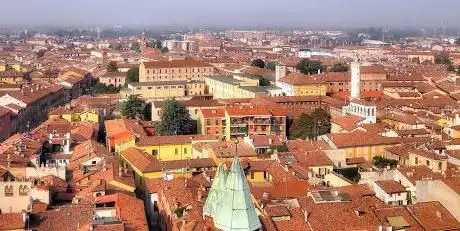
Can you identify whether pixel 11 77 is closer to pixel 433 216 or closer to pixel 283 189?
pixel 283 189

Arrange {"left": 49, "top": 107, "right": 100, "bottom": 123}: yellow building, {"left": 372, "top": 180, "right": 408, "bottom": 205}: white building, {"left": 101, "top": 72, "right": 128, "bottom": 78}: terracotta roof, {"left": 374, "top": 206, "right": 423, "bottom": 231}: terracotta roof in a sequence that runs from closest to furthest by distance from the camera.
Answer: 1. {"left": 374, "top": 206, "right": 423, "bottom": 231}: terracotta roof
2. {"left": 372, "top": 180, "right": 408, "bottom": 205}: white building
3. {"left": 49, "top": 107, "right": 100, "bottom": 123}: yellow building
4. {"left": 101, "top": 72, "right": 128, "bottom": 78}: terracotta roof

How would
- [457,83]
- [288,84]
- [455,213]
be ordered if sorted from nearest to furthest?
[455,213], [288,84], [457,83]

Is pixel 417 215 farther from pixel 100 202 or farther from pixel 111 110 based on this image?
pixel 111 110

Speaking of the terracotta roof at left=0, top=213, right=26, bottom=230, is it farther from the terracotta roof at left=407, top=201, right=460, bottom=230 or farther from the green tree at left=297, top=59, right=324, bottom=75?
the green tree at left=297, top=59, right=324, bottom=75

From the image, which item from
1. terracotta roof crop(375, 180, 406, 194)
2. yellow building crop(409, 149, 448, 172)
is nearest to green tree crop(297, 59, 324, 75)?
yellow building crop(409, 149, 448, 172)

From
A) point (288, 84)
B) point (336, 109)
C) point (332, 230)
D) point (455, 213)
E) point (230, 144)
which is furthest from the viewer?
point (288, 84)

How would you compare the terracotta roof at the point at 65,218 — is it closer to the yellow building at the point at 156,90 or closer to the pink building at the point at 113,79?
the yellow building at the point at 156,90

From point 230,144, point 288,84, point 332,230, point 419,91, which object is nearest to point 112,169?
point 230,144
